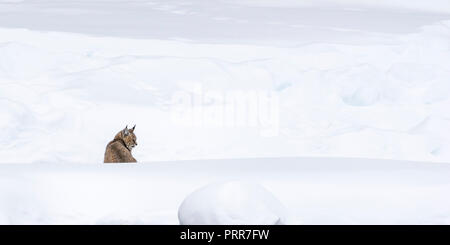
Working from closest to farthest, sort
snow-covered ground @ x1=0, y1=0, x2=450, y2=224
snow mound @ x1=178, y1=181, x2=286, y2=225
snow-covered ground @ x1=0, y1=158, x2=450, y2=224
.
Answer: snow mound @ x1=178, y1=181, x2=286, y2=225 → snow-covered ground @ x1=0, y1=158, x2=450, y2=224 → snow-covered ground @ x1=0, y1=0, x2=450, y2=224

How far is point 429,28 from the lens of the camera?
23.1 m

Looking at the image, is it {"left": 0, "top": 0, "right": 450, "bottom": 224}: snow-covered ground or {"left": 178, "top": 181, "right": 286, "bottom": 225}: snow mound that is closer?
{"left": 178, "top": 181, "right": 286, "bottom": 225}: snow mound

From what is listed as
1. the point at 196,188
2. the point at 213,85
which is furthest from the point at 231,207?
the point at 213,85

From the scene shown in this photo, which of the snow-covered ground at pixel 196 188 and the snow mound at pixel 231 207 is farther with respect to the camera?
the snow-covered ground at pixel 196 188

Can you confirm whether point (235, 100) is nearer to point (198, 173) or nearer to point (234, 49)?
point (234, 49)

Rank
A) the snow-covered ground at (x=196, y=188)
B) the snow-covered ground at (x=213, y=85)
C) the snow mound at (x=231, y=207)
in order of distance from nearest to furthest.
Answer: the snow mound at (x=231, y=207) < the snow-covered ground at (x=196, y=188) < the snow-covered ground at (x=213, y=85)

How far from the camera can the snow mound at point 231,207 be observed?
16.4 feet

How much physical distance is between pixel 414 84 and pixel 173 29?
26.4 feet

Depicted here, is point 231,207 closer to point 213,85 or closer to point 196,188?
point 196,188

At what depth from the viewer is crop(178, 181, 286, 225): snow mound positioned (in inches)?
197

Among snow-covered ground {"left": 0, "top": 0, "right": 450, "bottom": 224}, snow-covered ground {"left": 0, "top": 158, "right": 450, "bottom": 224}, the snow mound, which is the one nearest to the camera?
the snow mound

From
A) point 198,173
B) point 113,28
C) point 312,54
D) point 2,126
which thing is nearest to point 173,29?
point 113,28

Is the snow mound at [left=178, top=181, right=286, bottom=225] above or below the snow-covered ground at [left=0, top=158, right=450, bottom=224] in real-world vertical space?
above

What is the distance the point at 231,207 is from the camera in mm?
5031
